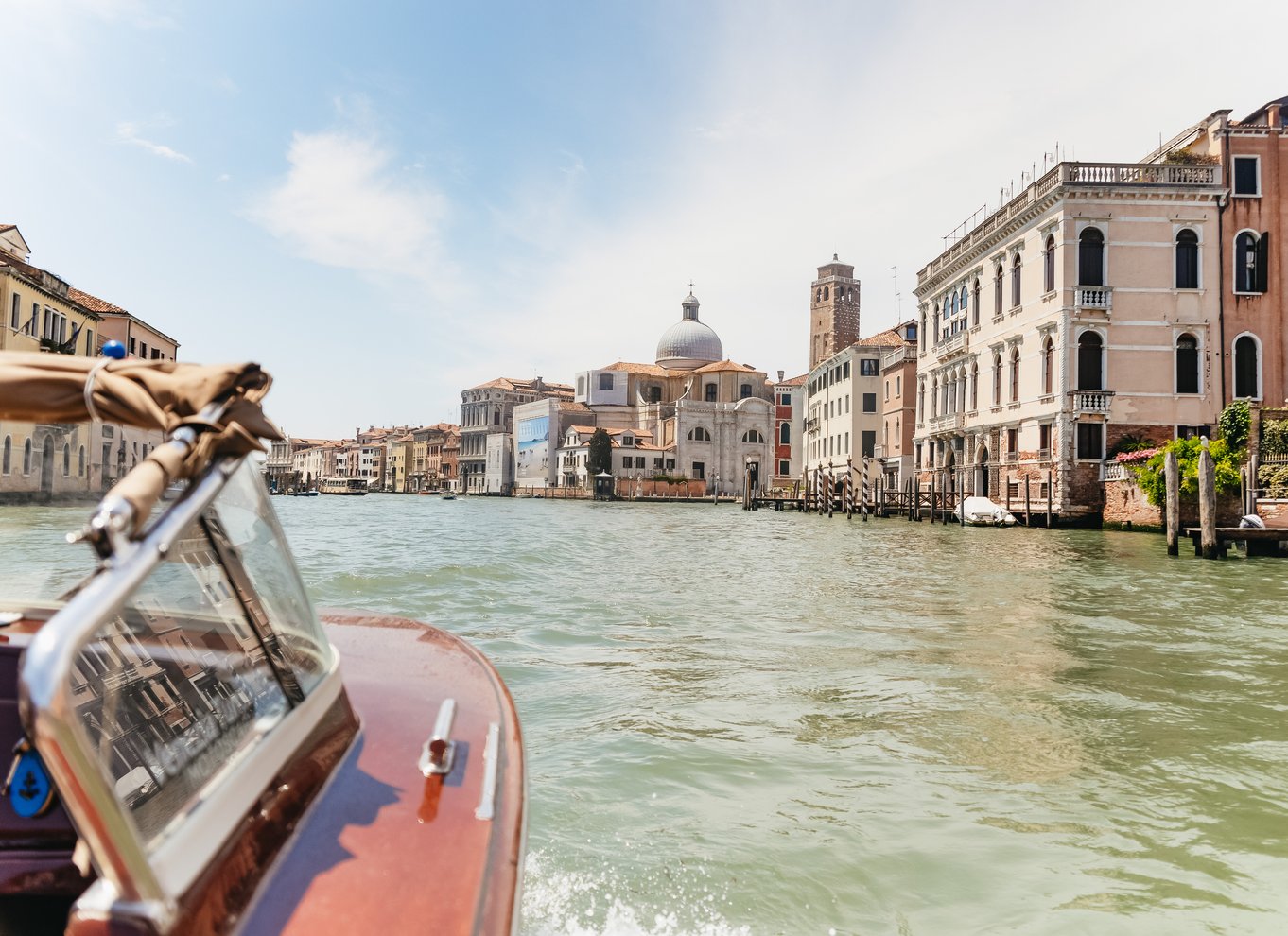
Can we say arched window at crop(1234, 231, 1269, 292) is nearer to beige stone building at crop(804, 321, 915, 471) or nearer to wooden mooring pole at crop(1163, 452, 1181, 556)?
wooden mooring pole at crop(1163, 452, 1181, 556)

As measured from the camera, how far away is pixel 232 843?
5.15 feet

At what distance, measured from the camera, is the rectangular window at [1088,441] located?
80.2 ft

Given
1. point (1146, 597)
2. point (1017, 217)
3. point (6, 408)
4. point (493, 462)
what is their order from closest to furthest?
1. point (6, 408)
2. point (1146, 597)
3. point (1017, 217)
4. point (493, 462)

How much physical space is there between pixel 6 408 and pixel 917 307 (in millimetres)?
37066

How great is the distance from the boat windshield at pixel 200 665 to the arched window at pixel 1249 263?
2809 centimetres

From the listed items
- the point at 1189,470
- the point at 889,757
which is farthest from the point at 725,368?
the point at 889,757

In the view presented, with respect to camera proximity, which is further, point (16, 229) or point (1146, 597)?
point (16, 229)

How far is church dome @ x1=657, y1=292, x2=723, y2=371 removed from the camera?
268ft

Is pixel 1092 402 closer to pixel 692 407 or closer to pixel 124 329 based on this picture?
pixel 124 329

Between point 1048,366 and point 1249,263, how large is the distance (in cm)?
555

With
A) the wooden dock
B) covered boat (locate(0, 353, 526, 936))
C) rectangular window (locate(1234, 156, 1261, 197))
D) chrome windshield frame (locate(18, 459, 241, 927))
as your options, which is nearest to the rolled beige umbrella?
covered boat (locate(0, 353, 526, 936))

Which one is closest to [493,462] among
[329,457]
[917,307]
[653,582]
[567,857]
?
[329,457]

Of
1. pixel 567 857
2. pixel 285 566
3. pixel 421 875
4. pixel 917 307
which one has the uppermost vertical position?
pixel 917 307

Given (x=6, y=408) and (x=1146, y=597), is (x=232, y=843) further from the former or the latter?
(x=1146, y=597)
